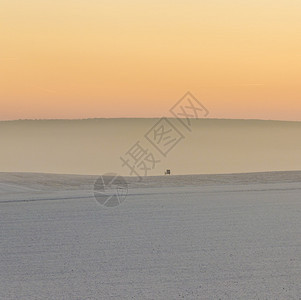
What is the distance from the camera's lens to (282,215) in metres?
12.5

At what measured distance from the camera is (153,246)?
9.36 meters

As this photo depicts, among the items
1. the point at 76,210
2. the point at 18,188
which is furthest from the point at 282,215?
the point at 18,188

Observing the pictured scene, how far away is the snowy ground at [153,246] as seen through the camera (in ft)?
23.5

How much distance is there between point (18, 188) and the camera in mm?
18375

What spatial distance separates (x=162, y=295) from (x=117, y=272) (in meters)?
1.08

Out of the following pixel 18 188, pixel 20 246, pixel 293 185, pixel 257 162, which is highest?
pixel 257 162

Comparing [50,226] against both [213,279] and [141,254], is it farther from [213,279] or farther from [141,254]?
[213,279]

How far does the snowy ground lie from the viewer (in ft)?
23.5

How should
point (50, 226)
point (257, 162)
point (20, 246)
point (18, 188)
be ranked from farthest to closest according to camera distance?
1. point (257, 162)
2. point (18, 188)
3. point (50, 226)
4. point (20, 246)

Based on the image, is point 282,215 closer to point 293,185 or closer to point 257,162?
point 293,185

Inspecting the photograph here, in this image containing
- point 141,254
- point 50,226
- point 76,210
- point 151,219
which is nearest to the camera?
point 141,254

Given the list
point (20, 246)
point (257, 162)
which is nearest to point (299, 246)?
point (20, 246)

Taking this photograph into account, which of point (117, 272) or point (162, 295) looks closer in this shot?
point (162, 295)

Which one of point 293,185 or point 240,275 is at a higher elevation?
point 293,185
